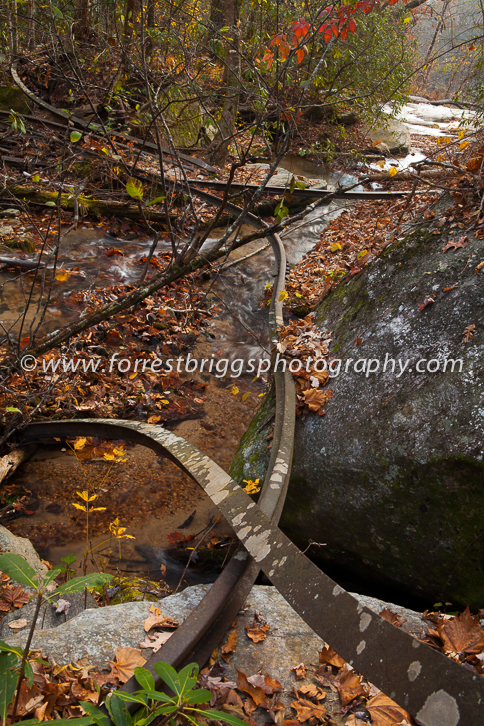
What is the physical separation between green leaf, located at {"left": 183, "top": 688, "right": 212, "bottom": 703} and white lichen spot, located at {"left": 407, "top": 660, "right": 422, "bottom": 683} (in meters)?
0.63

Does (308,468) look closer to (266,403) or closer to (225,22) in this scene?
(266,403)

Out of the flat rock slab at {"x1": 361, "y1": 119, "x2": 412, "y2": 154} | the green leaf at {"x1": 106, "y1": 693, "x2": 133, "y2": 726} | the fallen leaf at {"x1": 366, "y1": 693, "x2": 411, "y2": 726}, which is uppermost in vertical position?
the flat rock slab at {"x1": 361, "y1": 119, "x2": 412, "y2": 154}

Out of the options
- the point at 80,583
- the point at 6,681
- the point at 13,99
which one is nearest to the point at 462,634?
the point at 80,583

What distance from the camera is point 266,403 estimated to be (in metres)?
3.64

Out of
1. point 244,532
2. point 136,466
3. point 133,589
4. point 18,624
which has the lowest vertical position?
point 136,466

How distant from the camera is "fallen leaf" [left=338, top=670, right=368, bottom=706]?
165 cm

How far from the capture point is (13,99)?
9219 mm

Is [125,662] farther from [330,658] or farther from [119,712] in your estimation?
[330,658]

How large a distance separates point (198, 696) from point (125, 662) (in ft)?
1.79

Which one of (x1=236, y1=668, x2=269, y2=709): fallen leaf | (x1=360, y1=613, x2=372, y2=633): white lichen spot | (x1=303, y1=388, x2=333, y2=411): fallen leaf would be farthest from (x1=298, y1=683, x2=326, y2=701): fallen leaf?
(x1=303, y1=388, x2=333, y2=411): fallen leaf

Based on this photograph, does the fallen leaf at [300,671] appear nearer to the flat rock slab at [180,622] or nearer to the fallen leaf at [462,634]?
the flat rock slab at [180,622]

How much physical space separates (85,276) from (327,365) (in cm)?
445

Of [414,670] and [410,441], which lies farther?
[410,441]

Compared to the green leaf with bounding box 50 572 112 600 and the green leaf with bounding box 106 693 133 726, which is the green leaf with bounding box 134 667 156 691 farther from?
the green leaf with bounding box 50 572 112 600
